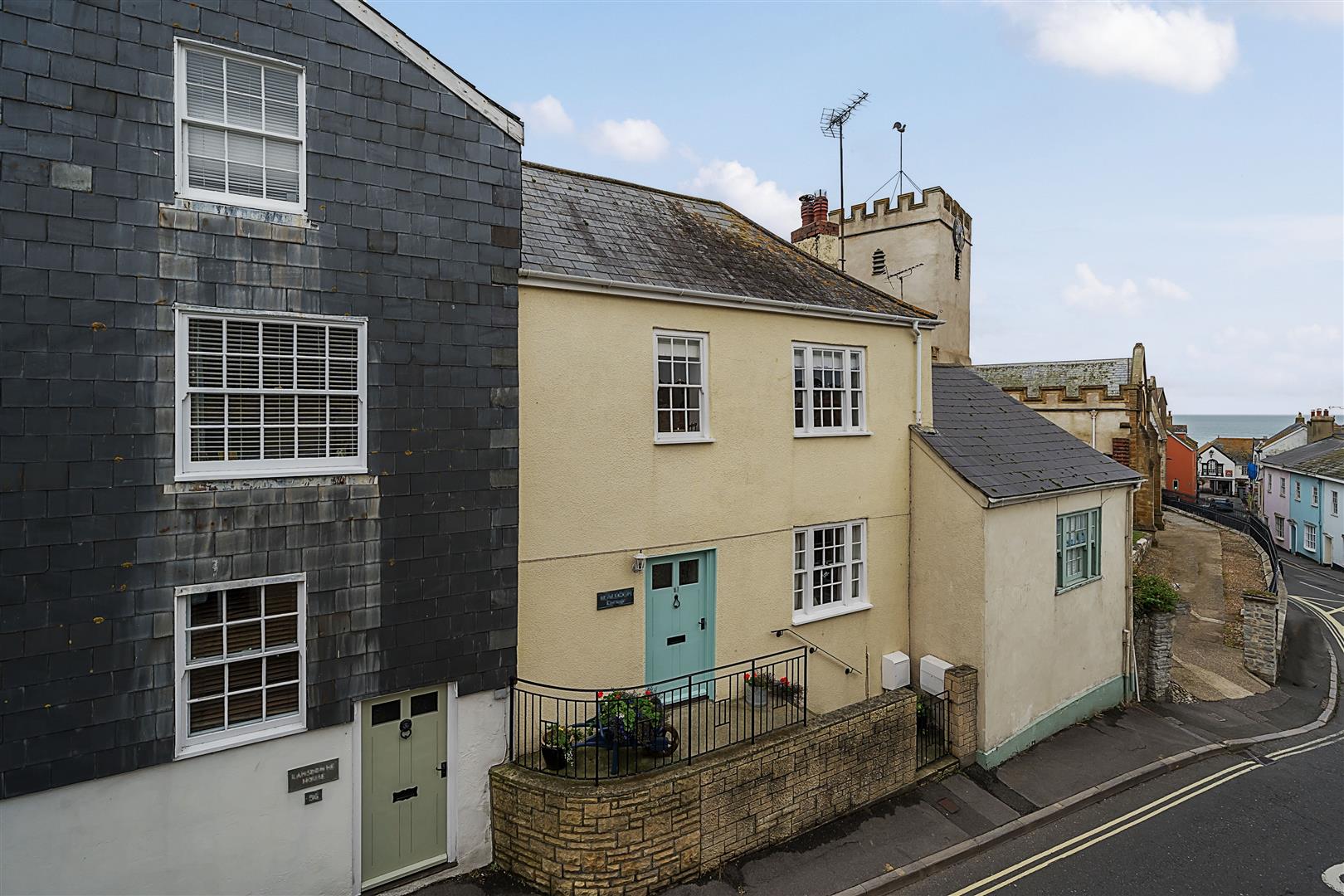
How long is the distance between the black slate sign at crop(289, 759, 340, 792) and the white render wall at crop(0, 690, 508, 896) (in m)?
0.06

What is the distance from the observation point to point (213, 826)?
6.93 meters

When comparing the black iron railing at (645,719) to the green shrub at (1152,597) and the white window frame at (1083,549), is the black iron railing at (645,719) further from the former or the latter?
the green shrub at (1152,597)

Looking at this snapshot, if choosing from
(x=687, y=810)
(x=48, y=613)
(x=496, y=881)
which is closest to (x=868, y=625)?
(x=687, y=810)

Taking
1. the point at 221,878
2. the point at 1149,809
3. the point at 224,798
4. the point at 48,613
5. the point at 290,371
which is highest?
the point at 290,371

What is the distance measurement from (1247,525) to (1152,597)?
2496cm

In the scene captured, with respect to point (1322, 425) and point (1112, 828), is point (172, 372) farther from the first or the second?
point (1322, 425)

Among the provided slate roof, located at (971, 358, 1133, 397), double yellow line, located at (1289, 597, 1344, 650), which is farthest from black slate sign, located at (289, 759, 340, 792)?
double yellow line, located at (1289, 597, 1344, 650)

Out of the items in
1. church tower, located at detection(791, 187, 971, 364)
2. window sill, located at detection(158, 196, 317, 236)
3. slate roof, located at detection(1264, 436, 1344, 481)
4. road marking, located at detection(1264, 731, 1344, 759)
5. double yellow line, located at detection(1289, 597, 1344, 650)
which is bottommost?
double yellow line, located at detection(1289, 597, 1344, 650)

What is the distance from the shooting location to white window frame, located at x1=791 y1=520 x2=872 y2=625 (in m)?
11.7

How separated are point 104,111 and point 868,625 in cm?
1244

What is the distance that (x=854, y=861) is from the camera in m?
8.84

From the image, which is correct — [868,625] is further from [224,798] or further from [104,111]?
[104,111]

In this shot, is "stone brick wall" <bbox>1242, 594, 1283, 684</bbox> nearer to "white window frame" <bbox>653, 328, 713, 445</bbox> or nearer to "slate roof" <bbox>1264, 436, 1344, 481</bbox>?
"white window frame" <bbox>653, 328, 713, 445</bbox>

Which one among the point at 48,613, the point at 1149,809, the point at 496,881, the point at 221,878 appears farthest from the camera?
the point at 1149,809
